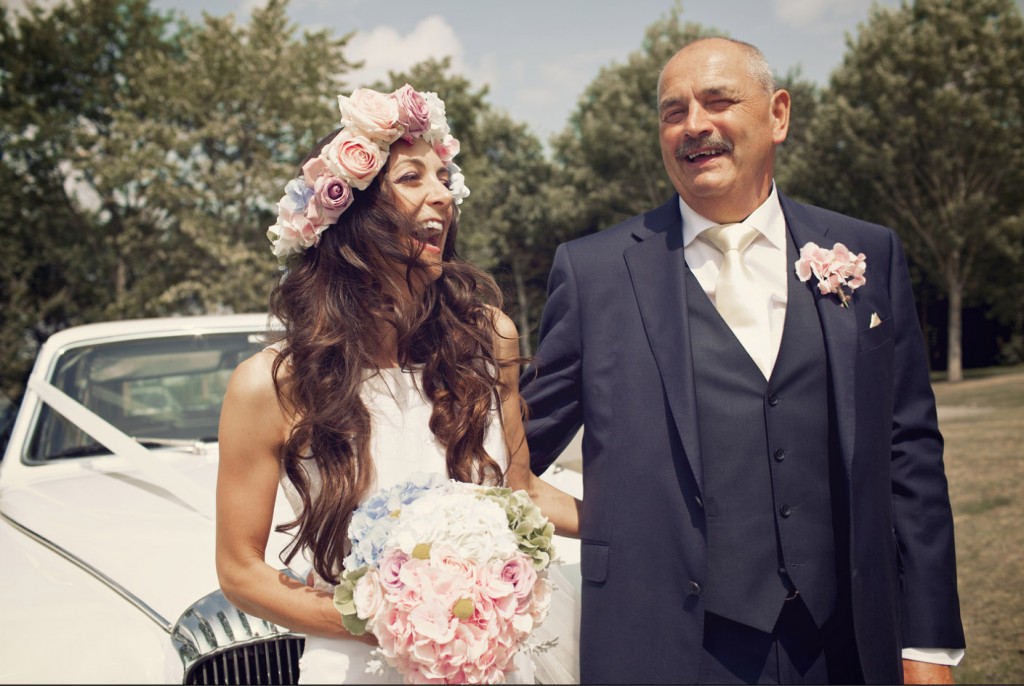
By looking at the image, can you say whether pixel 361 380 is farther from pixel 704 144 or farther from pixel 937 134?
pixel 937 134

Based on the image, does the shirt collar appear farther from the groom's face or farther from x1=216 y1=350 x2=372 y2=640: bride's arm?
x1=216 y1=350 x2=372 y2=640: bride's arm

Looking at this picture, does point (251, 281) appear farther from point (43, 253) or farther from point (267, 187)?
point (43, 253)

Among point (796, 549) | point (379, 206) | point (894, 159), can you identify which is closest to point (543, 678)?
point (796, 549)

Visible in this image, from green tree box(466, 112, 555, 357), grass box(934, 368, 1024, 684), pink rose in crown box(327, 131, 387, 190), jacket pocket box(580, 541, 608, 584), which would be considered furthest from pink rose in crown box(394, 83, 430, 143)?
green tree box(466, 112, 555, 357)

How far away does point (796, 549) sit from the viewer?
1987 millimetres

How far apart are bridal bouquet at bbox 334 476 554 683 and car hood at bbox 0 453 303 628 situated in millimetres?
766

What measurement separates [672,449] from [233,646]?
121 centimetres

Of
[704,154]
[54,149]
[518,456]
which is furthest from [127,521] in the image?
[54,149]

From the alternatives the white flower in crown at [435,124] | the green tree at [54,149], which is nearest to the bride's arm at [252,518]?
the white flower in crown at [435,124]

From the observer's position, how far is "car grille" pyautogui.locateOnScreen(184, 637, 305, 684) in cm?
195

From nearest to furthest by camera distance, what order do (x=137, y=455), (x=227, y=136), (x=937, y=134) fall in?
(x=137, y=455) < (x=227, y=136) < (x=937, y=134)

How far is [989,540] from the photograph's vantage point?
5660mm

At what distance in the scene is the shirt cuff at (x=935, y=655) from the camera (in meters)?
2.09

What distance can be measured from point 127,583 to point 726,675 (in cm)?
166
